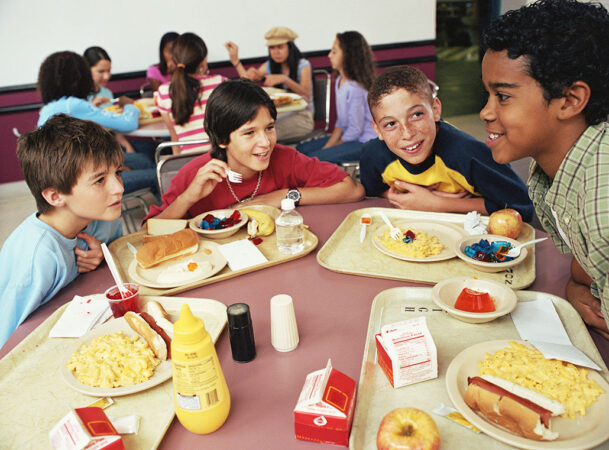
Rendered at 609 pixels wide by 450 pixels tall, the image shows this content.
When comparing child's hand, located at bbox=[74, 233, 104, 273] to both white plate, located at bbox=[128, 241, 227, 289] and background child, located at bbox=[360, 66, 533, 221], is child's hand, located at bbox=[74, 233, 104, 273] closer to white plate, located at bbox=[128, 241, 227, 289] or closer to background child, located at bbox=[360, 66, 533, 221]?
white plate, located at bbox=[128, 241, 227, 289]

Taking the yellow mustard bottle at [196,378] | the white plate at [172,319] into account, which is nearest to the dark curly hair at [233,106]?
the white plate at [172,319]

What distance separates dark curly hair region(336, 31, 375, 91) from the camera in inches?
152

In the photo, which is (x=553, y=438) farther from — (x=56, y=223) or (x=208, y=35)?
(x=208, y=35)

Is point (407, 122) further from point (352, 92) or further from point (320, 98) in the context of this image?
point (320, 98)

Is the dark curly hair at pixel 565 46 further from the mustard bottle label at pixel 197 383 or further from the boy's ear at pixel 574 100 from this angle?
the mustard bottle label at pixel 197 383

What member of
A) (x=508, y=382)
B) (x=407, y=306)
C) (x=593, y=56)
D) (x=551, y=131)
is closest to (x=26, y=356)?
(x=407, y=306)

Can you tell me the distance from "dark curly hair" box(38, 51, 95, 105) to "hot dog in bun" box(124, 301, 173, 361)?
9.54 ft

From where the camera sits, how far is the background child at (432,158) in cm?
184

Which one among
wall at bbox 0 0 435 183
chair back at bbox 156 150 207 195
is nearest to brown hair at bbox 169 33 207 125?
chair back at bbox 156 150 207 195

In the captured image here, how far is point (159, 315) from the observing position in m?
1.24

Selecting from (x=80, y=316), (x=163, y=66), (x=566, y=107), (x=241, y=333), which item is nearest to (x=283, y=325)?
(x=241, y=333)

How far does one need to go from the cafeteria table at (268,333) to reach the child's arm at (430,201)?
30 cm

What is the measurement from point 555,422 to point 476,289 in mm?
415

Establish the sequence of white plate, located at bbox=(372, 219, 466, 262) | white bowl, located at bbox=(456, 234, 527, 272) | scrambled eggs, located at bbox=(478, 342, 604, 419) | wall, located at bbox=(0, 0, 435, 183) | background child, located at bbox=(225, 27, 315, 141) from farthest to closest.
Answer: wall, located at bbox=(0, 0, 435, 183), background child, located at bbox=(225, 27, 315, 141), white plate, located at bbox=(372, 219, 466, 262), white bowl, located at bbox=(456, 234, 527, 272), scrambled eggs, located at bbox=(478, 342, 604, 419)
